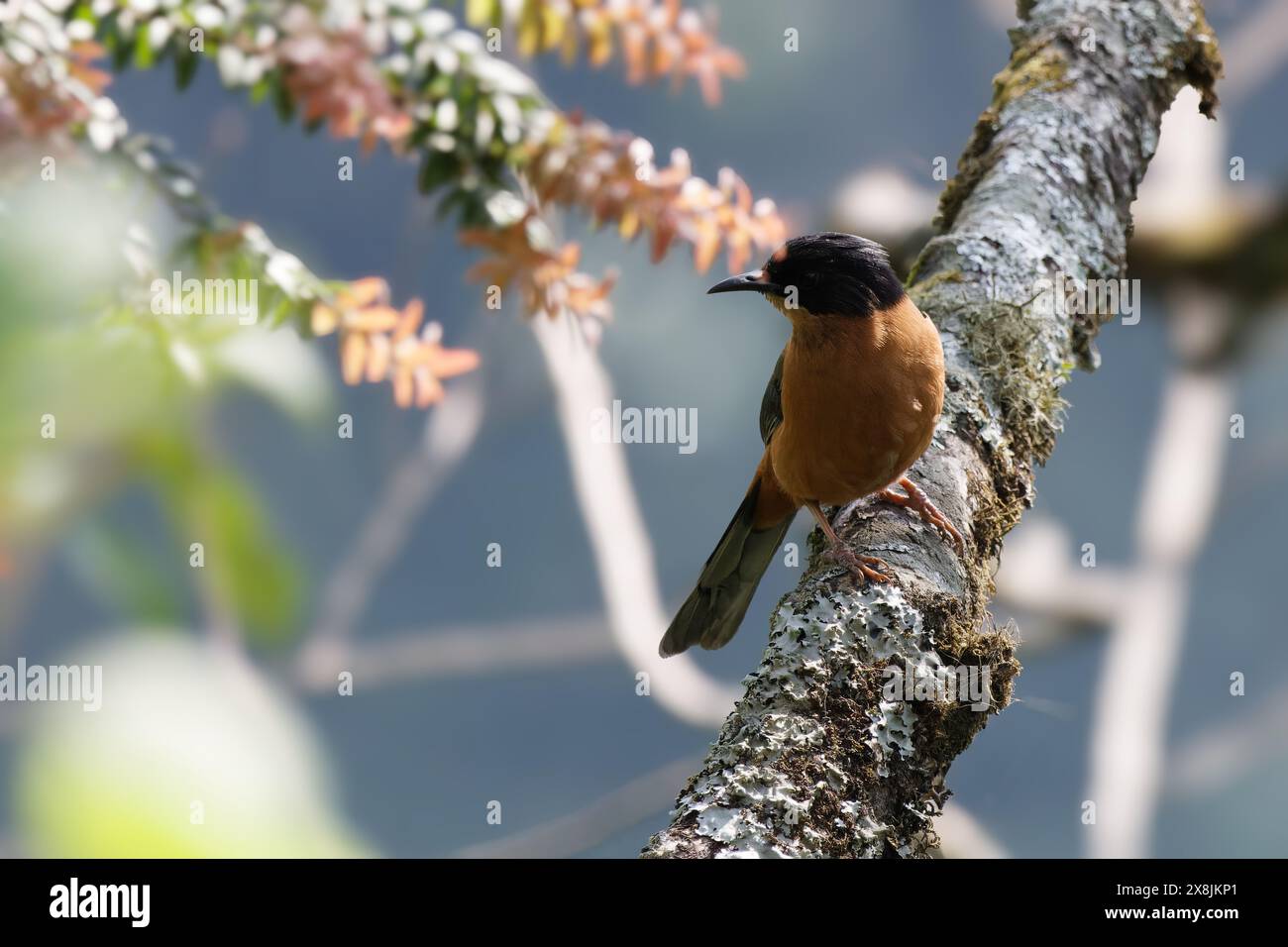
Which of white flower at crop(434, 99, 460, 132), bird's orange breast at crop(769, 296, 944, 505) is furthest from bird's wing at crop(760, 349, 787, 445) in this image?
white flower at crop(434, 99, 460, 132)

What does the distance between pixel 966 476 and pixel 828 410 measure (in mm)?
387

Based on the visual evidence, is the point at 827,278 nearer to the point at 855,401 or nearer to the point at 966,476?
the point at 855,401

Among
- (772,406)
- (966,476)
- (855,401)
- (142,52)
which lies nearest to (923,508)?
(966,476)

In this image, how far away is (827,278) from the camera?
8.15 ft

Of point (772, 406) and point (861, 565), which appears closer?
point (861, 565)

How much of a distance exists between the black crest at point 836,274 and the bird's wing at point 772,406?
0.28m

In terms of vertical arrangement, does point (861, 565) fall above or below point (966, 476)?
below

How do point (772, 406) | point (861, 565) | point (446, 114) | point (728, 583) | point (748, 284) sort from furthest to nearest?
point (446, 114) → point (772, 406) → point (728, 583) → point (748, 284) → point (861, 565)

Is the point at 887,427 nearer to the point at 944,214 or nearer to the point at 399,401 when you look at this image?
the point at 944,214

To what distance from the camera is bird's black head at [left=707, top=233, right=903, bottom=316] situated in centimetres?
241

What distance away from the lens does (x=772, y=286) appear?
255cm

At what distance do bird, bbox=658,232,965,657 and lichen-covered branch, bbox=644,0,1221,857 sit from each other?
0.07 metres

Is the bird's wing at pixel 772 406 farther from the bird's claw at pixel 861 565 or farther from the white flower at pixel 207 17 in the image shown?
the white flower at pixel 207 17

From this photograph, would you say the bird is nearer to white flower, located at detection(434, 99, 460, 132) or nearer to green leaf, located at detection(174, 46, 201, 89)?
white flower, located at detection(434, 99, 460, 132)
